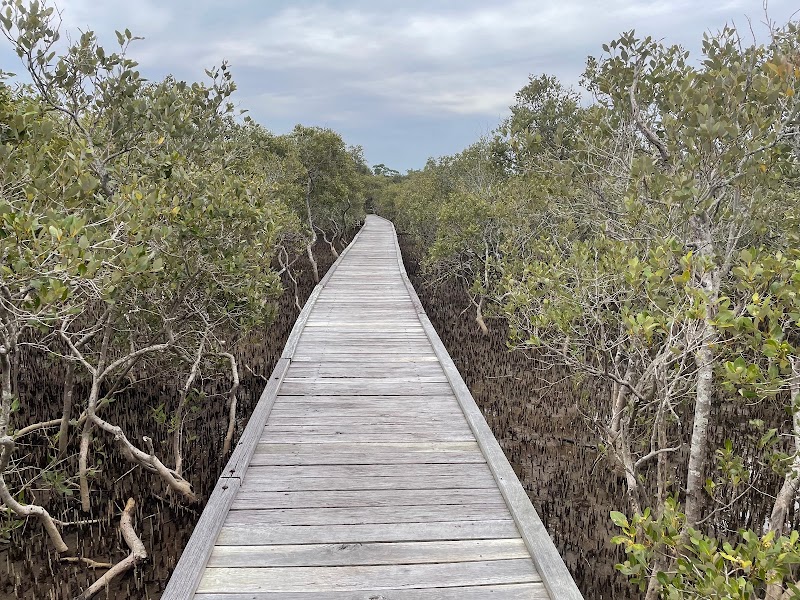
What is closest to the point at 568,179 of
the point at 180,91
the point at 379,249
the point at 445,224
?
the point at 180,91

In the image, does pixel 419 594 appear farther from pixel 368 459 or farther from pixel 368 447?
pixel 368 447

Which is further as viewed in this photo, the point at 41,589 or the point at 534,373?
the point at 534,373

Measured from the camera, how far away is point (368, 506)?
10.1ft

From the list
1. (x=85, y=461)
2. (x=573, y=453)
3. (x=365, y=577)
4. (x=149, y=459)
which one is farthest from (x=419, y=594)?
(x=573, y=453)

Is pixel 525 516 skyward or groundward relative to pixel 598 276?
groundward

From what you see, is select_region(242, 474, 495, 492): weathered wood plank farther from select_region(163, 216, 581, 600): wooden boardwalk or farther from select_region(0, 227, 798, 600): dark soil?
select_region(0, 227, 798, 600): dark soil

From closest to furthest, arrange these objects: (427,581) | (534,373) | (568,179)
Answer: (427,581) → (568,179) → (534,373)

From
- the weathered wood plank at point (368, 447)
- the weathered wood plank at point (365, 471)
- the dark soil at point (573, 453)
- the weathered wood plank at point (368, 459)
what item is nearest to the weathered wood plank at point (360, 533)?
the weathered wood plank at point (365, 471)

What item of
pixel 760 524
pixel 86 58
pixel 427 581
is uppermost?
pixel 86 58

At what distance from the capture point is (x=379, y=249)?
1828 cm

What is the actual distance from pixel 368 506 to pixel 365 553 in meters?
0.42

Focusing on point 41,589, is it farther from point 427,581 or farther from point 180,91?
point 180,91

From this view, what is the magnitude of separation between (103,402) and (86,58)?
2.76 meters

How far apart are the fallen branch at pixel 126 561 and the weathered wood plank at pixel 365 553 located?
3.63 ft
